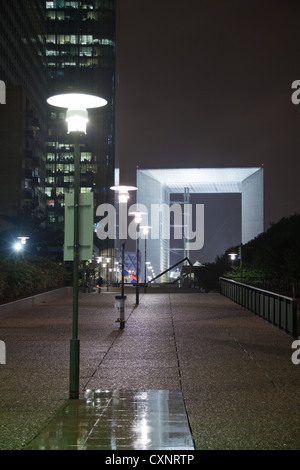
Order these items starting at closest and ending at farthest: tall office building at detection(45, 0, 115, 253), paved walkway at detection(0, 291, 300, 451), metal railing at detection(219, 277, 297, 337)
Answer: paved walkway at detection(0, 291, 300, 451), metal railing at detection(219, 277, 297, 337), tall office building at detection(45, 0, 115, 253)

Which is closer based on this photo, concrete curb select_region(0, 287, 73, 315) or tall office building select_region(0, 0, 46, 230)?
concrete curb select_region(0, 287, 73, 315)

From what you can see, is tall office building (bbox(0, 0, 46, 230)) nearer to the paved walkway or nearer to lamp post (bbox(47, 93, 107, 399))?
the paved walkway

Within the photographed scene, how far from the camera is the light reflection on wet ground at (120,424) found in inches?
260

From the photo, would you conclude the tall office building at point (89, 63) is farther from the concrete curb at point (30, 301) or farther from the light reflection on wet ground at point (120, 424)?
the light reflection on wet ground at point (120, 424)

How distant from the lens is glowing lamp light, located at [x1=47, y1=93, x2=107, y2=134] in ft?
32.3

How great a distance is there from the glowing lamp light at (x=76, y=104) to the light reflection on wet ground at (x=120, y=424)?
13.2 ft

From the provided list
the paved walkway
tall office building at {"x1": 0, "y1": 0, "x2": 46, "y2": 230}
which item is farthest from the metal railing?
tall office building at {"x1": 0, "y1": 0, "x2": 46, "y2": 230}

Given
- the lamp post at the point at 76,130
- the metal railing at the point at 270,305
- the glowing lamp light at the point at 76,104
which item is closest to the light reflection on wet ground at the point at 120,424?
the lamp post at the point at 76,130

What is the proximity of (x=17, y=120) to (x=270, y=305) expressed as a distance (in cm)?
7216

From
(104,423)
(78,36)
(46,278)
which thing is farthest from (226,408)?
(78,36)

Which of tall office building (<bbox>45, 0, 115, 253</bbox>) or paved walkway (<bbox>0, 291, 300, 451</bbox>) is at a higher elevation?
tall office building (<bbox>45, 0, 115, 253</bbox>)

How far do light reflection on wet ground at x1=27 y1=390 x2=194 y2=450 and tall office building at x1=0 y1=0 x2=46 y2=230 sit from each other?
2511 inches

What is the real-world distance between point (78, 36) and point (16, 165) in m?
107

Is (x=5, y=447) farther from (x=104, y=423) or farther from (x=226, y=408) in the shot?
(x=226, y=408)
